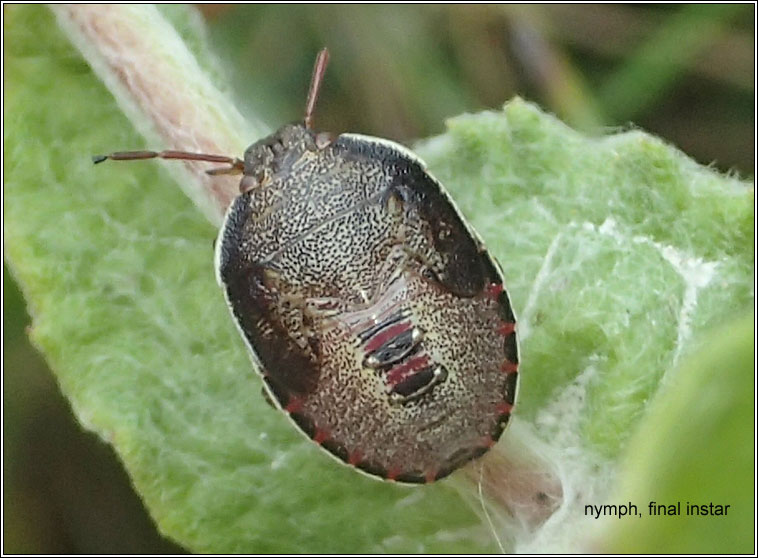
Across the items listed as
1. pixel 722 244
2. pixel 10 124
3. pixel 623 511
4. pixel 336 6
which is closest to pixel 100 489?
pixel 10 124

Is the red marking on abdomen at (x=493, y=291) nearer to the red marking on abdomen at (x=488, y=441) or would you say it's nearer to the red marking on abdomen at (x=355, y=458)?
the red marking on abdomen at (x=488, y=441)

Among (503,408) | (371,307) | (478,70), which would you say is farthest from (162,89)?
(478,70)

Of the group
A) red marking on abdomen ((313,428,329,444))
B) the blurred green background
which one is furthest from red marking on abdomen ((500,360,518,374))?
the blurred green background

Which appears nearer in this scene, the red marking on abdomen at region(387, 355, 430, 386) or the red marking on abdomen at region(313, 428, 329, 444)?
the red marking on abdomen at region(387, 355, 430, 386)

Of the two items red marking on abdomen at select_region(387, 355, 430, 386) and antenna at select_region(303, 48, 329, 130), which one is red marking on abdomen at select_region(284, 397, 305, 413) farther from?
antenna at select_region(303, 48, 329, 130)

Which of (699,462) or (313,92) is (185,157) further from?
(699,462)

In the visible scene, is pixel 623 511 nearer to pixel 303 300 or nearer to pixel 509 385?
pixel 509 385
